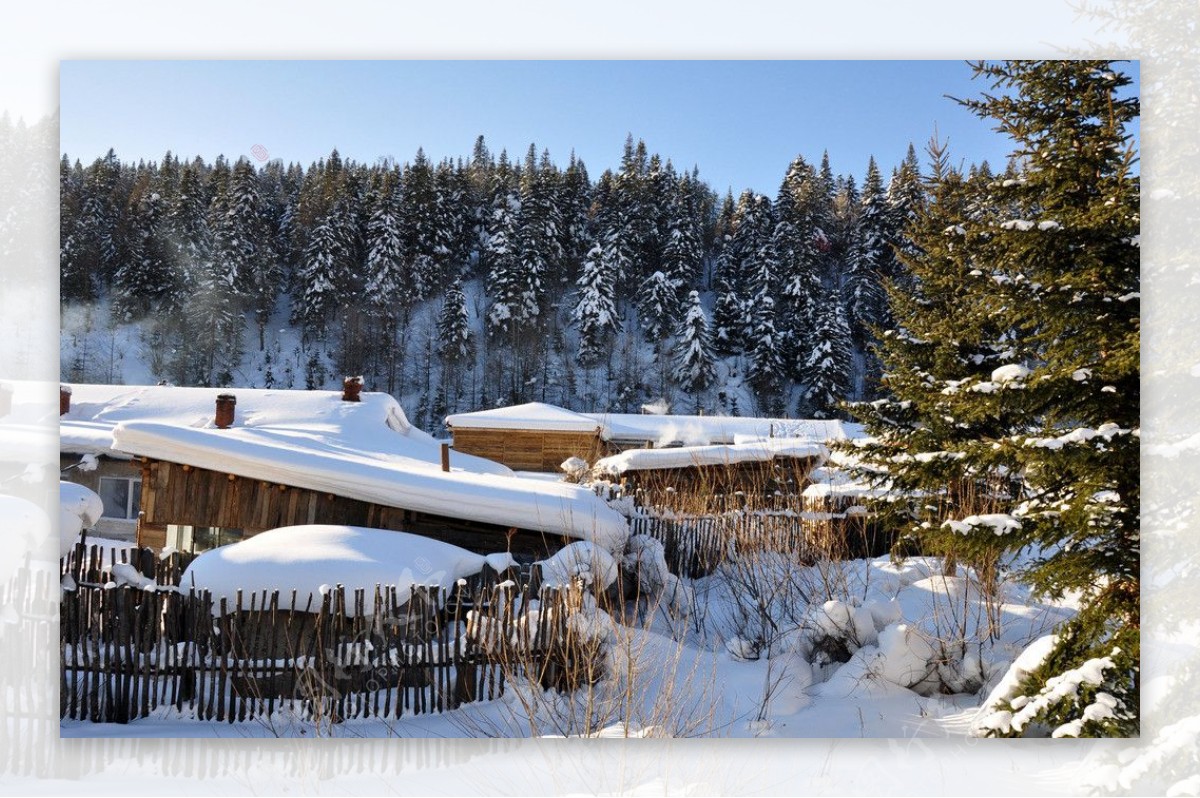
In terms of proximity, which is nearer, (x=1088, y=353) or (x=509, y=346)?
(x=1088, y=353)

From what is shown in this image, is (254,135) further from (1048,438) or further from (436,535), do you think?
(1048,438)

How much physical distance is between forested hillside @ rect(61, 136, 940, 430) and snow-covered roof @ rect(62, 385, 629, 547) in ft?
0.47

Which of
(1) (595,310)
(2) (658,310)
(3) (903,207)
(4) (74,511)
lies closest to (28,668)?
(4) (74,511)

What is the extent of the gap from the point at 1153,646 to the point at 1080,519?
31.0 inches

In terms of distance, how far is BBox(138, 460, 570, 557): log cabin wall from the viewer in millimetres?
4500

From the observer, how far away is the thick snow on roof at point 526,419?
173 inches

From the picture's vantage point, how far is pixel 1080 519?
3660 mm

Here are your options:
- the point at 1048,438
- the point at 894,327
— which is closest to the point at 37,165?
the point at 894,327

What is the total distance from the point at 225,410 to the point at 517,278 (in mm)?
1729

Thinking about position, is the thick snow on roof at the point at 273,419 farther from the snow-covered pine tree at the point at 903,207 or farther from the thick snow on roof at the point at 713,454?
A: the snow-covered pine tree at the point at 903,207

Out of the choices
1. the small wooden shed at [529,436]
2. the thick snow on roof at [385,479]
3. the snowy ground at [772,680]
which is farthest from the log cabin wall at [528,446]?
the snowy ground at [772,680]

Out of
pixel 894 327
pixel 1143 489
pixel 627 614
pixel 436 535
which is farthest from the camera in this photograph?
pixel 436 535

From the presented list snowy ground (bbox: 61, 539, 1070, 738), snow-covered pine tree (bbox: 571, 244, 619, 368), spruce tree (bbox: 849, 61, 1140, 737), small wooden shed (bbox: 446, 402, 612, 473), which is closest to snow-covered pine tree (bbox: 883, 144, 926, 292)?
spruce tree (bbox: 849, 61, 1140, 737)

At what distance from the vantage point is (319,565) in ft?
13.1
